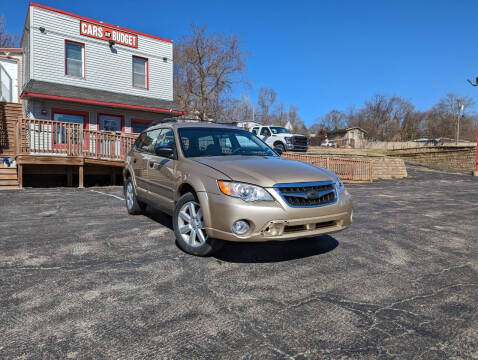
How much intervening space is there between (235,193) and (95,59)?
17.0 metres

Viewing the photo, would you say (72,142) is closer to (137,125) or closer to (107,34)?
(137,125)

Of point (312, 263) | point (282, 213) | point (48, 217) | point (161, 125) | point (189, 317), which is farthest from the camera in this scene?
point (48, 217)

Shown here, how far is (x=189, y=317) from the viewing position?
2768 mm

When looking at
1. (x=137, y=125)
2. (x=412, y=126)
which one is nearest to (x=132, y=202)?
(x=137, y=125)

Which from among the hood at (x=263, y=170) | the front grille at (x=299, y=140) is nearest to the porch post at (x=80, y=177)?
the hood at (x=263, y=170)

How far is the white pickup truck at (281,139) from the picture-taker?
22.5 metres

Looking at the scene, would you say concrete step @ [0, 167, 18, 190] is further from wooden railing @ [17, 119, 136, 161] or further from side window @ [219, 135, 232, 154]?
side window @ [219, 135, 232, 154]

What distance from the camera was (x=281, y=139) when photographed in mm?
22734

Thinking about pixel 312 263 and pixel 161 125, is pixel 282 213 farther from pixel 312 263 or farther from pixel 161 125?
pixel 161 125

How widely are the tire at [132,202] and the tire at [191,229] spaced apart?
235cm

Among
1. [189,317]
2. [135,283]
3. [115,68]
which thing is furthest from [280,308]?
[115,68]

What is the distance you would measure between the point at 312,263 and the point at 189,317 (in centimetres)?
184

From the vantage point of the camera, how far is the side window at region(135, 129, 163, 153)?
234 inches

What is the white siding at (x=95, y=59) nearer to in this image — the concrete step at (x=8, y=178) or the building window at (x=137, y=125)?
the building window at (x=137, y=125)
